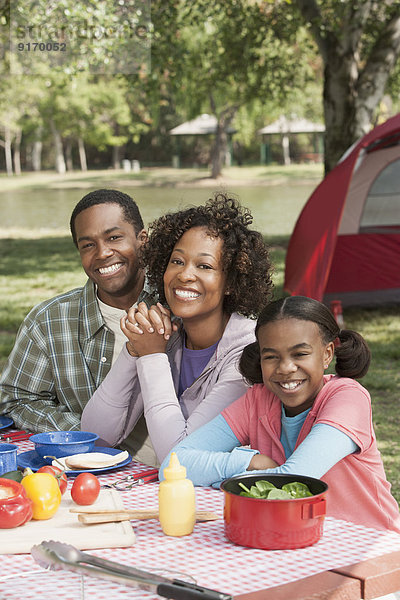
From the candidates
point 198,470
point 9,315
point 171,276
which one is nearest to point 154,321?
point 171,276

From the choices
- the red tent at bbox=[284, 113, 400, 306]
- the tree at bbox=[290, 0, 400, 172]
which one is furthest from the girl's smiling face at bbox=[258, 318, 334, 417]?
the tree at bbox=[290, 0, 400, 172]

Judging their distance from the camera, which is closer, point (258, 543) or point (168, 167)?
point (258, 543)

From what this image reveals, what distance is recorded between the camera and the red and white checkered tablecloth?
154 centimetres

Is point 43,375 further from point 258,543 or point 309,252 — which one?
point 309,252

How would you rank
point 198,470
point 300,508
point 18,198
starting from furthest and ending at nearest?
point 18,198 → point 198,470 → point 300,508

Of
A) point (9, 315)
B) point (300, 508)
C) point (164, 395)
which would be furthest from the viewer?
point (9, 315)

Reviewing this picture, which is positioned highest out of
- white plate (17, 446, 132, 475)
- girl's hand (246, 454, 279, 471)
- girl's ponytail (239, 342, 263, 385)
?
girl's ponytail (239, 342, 263, 385)

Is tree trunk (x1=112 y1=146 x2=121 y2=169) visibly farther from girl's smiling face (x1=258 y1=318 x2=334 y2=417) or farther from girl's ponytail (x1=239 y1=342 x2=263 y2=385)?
girl's smiling face (x1=258 y1=318 x2=334 y2=417)

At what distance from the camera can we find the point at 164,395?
250 centimetres

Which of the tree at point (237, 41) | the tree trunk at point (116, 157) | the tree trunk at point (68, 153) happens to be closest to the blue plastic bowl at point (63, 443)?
the tree at point (237, 41)

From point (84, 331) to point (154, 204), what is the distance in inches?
809

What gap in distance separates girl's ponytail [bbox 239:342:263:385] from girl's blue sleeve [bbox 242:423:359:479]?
0.34 metres

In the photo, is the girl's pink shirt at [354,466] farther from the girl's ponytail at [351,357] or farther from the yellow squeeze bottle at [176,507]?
the yellow squeeze bottle at [176,507]

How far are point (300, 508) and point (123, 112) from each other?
43769 mm
